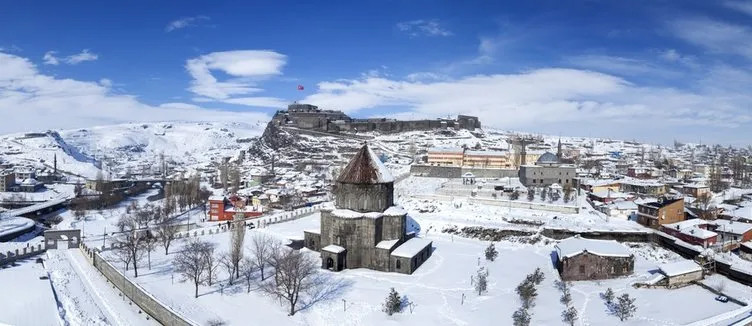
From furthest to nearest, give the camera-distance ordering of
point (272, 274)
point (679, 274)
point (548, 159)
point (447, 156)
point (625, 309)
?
point (447, 156), point (548, 159), point (272, 274), point (679, 274), point (625, 309)

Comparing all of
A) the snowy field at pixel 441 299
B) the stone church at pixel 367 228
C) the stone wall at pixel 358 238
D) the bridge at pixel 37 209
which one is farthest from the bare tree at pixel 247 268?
the bridge at pixel 37 209

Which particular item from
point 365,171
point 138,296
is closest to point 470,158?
point 365,171

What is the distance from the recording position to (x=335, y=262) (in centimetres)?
2803

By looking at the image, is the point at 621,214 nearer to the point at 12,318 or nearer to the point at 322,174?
the point at 12,318

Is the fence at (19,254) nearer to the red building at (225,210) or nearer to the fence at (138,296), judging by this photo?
the fence at (138,296)

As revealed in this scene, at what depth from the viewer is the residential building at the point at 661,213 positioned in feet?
118

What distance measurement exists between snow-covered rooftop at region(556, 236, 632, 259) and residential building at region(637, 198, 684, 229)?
10.3m

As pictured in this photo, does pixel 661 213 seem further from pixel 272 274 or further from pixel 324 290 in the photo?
pixel 272 274

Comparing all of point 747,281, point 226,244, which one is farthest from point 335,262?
point 747,281

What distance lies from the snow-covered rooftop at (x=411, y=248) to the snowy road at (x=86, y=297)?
43.4ft

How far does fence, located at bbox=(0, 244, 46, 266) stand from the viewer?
1172 inches

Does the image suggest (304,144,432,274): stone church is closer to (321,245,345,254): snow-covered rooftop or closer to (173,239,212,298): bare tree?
(321,245,345,254): snow-covered rooftop

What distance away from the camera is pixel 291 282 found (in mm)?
22547

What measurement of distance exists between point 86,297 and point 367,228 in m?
15.0
